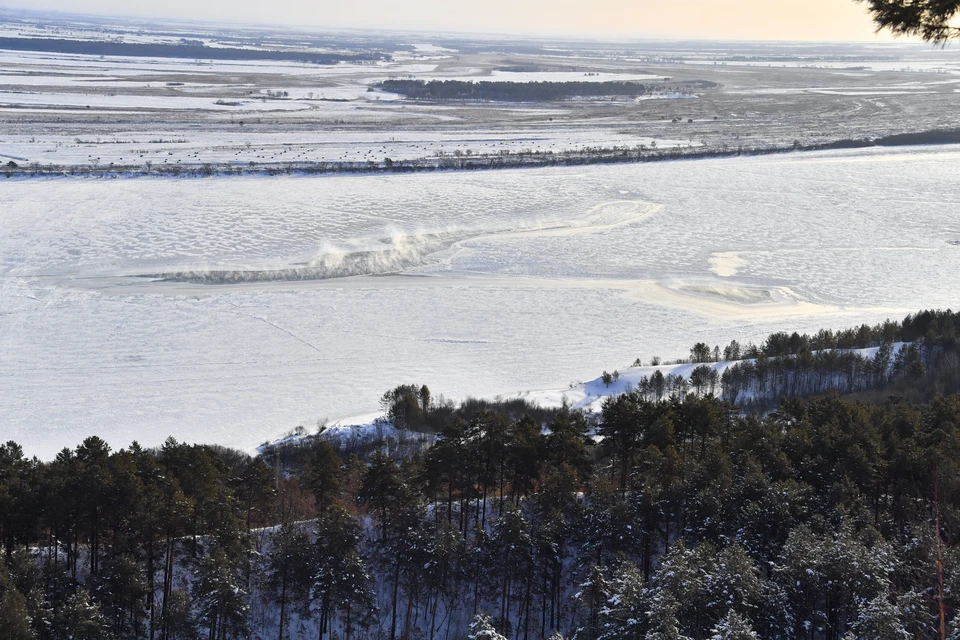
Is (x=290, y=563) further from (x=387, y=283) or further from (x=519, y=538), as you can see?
(x=387, y=283)

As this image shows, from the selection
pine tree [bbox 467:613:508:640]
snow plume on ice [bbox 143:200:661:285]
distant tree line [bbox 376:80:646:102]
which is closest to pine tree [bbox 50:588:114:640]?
pine tree [bbox 467:613:508:640]

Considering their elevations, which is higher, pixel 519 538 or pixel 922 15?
pixel 922 15

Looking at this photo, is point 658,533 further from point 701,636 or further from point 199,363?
point 199,363

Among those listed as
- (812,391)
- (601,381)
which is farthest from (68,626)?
(812,391)

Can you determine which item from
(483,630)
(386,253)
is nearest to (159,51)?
(386,253)

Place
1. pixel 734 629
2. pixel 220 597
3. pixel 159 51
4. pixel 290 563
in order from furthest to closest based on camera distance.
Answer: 1. pixel 159 51
2. pixel 290 563
3. pixel 220 597
4. pixel 734 629

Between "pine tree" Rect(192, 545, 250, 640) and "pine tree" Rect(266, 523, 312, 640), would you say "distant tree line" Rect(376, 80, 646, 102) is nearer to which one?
"pine tree" Rect(266, 523, 312, 640)

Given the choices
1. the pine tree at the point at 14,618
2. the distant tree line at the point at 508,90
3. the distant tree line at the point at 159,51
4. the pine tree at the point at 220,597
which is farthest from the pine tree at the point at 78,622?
the distant tree line at the point at 159,51
